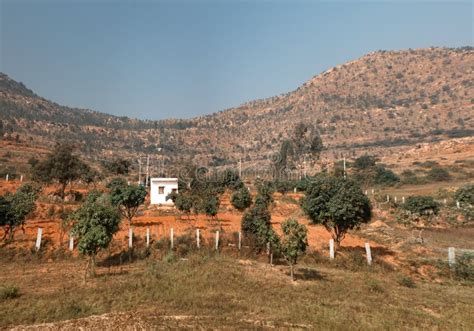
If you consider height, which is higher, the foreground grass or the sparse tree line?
the sparse tree line

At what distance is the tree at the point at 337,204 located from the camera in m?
27.8

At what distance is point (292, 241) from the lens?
68.8ft

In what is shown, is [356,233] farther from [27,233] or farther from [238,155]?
[238,155]

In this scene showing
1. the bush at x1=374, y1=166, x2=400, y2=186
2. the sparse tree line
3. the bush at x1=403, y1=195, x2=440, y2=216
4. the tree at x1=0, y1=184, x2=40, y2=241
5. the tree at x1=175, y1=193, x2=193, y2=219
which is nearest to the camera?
the sparse tree line

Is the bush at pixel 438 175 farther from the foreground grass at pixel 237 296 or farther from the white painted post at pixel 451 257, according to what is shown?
the foreground grass at pixel 237 296

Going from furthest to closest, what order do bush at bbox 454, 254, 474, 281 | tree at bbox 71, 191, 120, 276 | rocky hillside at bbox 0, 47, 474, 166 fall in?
rocky hillside at bbox 0, 47, 474, 166 < bush at bbox 454, 254, 474, 281 < tree at bbox 71, 191, 120, 276

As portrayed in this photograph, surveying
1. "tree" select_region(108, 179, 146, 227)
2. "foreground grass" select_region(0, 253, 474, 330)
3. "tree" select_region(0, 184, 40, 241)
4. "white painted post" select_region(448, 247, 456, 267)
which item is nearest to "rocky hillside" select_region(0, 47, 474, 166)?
"tree" select_region(108, 179, 146, 227)

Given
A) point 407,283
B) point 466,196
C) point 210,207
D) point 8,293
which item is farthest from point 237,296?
point 466,196

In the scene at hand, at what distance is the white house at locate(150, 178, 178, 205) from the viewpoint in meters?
58.6

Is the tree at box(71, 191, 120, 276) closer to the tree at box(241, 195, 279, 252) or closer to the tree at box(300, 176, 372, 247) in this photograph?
the tree at box(241, 195, 279, 252)

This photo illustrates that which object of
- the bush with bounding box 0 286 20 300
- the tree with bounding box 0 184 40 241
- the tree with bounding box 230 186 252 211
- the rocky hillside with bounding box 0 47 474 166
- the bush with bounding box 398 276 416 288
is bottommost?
the bush with bounding box 398 276 416 288

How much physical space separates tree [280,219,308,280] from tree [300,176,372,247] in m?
7.31

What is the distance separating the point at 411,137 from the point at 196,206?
439ft

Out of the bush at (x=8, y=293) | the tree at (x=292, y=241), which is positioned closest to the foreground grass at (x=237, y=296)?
the bush at (x=8, y=293)
